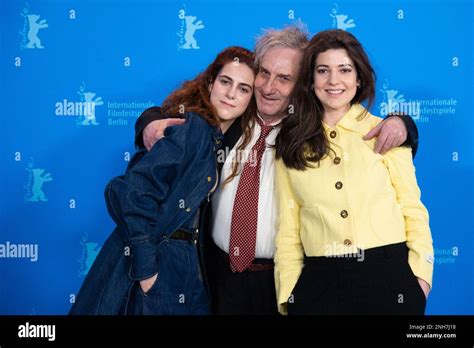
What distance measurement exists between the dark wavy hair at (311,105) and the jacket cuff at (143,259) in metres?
0.59

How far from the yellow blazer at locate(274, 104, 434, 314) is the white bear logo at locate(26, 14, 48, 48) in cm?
168

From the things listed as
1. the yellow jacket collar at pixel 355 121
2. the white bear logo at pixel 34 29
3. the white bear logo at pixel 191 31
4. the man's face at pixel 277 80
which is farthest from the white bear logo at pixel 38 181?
the yellow jacket collar at pixel 355 121

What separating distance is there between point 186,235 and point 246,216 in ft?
0.82

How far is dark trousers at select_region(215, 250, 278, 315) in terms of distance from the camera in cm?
226

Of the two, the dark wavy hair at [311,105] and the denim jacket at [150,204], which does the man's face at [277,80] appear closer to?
the dark wavy hair at [311,105]

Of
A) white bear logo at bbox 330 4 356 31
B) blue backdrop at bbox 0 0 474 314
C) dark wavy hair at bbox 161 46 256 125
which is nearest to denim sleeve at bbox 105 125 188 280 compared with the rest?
dark wavy hair at bbox 161 46 256 125

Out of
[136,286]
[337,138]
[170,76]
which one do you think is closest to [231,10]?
[170,76]

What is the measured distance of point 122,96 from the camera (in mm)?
3117

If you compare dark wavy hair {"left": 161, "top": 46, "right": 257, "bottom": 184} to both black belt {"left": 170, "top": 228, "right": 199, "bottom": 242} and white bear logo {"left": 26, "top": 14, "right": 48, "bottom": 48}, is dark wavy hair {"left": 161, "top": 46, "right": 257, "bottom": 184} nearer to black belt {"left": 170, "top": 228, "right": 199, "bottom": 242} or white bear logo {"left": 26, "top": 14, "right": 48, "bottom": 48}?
black belt {"left": 170, "top": 228, "right": 199, "bottom": 242}

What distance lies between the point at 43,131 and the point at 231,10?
1.18 m

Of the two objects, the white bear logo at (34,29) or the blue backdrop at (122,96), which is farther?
the white bear logo at (34,29)

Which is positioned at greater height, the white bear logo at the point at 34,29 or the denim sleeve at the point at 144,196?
the white bear logo at the point at 34,29

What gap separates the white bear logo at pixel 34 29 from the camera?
123 inches

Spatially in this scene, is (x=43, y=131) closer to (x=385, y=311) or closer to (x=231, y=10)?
(x=231, y=10)
